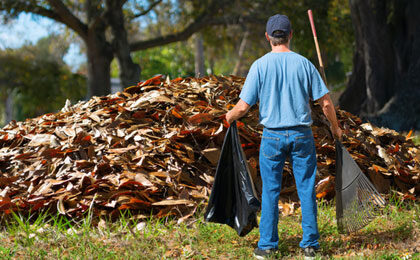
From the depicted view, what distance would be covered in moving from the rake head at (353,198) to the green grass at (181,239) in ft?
0.63

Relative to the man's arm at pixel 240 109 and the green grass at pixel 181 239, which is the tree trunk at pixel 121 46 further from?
the man's arm at pixel 240 109

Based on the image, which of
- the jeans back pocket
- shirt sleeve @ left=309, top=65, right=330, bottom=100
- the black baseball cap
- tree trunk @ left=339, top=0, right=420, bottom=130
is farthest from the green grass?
tree trunk @ left=339, top=0, right=420, bottom=130

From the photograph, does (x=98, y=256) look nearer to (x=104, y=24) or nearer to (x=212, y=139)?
(x=212, y=139)

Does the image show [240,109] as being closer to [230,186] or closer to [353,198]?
[230,186]

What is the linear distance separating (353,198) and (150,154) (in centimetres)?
206

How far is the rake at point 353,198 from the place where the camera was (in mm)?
3465

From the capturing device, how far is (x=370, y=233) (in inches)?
150

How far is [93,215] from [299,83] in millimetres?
2277

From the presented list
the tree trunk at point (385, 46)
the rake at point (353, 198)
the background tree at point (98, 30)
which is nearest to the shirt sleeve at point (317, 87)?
the rake at point (353, 198)

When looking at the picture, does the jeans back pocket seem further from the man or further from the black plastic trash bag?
the black plastic trash bag

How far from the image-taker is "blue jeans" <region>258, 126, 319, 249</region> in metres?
3.13

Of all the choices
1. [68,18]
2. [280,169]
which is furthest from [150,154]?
[68,18]

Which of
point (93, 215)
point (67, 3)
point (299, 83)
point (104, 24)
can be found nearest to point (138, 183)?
point (93, 215)

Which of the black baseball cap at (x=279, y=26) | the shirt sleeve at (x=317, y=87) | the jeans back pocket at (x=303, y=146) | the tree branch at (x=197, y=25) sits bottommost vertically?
the jeans back pocket at (x=303, y=146)
